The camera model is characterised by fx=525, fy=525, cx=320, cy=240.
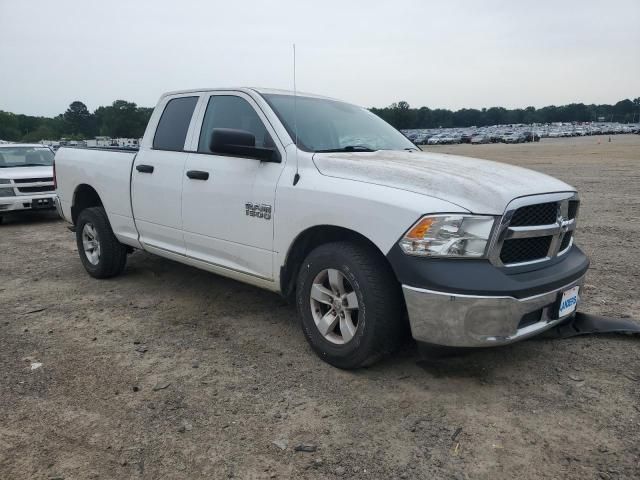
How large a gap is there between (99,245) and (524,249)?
173 inches

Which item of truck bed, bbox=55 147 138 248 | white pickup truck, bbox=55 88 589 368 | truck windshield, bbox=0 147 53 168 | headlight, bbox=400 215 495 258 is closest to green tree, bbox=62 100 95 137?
truck windshield, bbox=0 147 53 168

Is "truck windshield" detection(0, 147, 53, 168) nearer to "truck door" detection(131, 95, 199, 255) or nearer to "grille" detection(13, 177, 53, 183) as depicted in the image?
"grille" detection(13, 177, 53, 183)

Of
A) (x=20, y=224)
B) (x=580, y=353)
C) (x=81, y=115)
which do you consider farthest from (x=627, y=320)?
(x=81, y=115)

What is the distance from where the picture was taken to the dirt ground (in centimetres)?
256

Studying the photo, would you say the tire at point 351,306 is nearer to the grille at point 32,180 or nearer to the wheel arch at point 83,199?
the wheel arch at point 83,199

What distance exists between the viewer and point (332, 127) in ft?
13.9

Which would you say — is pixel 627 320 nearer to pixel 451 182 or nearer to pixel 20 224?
pixel 451 182

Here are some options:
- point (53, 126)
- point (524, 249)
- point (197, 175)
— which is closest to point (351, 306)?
point (524, 249)

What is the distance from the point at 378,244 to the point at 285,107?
159 centimetres

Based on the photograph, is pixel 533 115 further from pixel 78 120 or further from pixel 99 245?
pixel 99 245

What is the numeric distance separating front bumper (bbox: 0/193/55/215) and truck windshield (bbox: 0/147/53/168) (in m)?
1.24

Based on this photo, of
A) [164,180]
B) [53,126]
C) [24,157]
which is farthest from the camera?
[53,126]

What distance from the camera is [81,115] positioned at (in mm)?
80688

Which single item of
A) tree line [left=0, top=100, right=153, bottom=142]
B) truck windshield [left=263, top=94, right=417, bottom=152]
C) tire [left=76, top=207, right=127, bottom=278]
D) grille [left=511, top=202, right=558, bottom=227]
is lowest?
tire [left=76, top=207, right=127, bottom=278]
